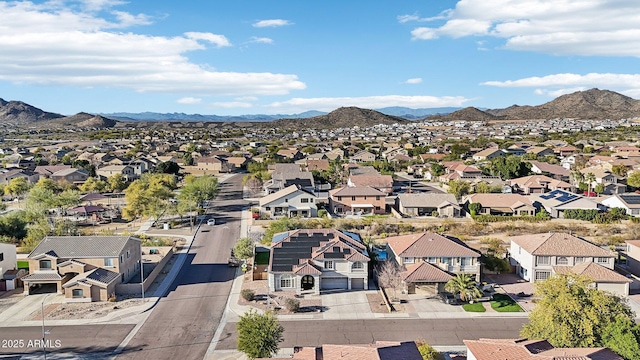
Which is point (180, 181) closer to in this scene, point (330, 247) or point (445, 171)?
point (445, 171)

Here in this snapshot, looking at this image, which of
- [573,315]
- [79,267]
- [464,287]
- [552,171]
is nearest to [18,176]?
[79,267]

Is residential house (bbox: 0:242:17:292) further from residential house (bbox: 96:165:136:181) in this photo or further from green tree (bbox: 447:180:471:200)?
residential house (bbox: 96:165:136:181)

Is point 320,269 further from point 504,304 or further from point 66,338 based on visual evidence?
point 66,338

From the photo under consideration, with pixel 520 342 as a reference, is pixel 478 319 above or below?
below

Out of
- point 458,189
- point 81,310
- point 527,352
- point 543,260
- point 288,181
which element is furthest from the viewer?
point 288,181

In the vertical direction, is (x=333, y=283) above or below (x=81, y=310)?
above

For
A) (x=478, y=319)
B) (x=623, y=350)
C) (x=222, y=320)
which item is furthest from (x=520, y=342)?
(x=222, y=320)

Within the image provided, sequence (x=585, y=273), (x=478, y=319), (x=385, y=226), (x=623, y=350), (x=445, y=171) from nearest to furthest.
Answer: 1. (x=623, y=350)
2. (x=478, y=319)
3. (x=585, y=273)
4. (x=385, y=226)
5. (x=445, y=171)

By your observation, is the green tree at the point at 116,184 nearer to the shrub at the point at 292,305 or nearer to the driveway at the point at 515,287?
the shrub at the point at 292,305
